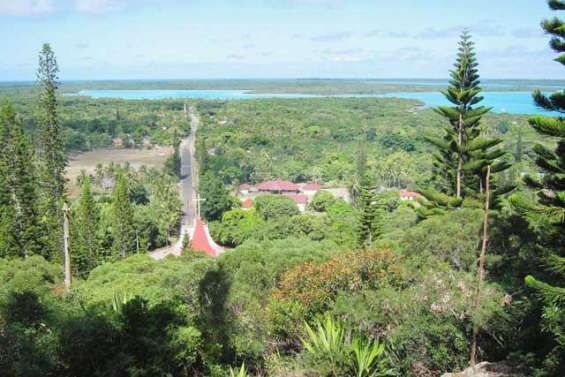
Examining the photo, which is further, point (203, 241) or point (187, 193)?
point (187, 193)

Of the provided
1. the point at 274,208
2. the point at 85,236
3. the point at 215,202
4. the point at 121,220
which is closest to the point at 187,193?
the point at 215,202

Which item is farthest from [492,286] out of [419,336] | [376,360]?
[376,360]

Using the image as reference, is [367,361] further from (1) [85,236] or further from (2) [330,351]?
(1) [85,236]

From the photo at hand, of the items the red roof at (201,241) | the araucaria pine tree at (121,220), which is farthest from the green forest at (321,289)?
the red roof at (201,241)

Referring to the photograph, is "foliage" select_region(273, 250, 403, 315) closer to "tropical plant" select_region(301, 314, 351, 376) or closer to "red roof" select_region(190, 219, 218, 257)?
"tropical plant" select_region(301, 314, 351, 376)

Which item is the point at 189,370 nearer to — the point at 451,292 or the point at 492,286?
the point at 451,292
